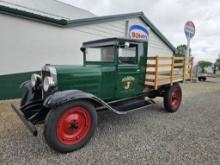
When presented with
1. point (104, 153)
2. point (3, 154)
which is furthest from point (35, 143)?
Result: point (104, 153)

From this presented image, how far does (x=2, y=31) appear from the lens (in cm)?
503

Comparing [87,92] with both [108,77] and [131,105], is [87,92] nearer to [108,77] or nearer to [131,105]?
[108,77]

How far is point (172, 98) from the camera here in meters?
4.76

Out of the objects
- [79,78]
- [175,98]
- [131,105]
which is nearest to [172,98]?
[175,98]

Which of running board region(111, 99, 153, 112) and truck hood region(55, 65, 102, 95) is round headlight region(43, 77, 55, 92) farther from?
running board region(111, 99, 153, 112)

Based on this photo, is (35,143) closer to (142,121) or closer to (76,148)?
(76,148)

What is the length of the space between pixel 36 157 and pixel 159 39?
33.5ft

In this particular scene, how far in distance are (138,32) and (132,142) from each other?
7608 millimetres

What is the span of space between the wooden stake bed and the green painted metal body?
209 mm

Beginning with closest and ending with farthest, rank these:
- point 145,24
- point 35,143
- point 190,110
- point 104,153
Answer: point 104,153
point 35,143
point 190,110
point 145,24

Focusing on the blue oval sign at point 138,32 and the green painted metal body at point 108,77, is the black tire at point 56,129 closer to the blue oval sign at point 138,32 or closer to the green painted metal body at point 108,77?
the green painted metal body at point 108,77

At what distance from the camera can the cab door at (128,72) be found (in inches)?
138

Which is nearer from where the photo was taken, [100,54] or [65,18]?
[100,54]

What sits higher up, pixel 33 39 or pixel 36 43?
pixel 33 39
